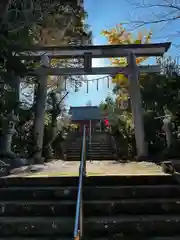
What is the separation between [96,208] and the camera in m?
3.57

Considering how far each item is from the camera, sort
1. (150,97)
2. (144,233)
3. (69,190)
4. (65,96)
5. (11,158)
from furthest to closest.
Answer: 1. (65,96)
2. (150,97)
3. (11,158)
4. (69,190)
5. (144,233)

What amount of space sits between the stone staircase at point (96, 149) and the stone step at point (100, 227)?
8.95 metres

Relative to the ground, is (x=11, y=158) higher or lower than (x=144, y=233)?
higher

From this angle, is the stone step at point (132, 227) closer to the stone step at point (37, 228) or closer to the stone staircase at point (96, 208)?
the stone staircase at point (96, 208)

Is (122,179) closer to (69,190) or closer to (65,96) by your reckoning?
(69,190)

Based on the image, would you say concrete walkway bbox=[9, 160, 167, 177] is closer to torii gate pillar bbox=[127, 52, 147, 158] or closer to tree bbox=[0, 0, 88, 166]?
tree bbox=[0, 0, 88, 166]

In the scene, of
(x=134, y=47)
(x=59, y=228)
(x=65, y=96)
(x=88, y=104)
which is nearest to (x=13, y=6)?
(x=134, y=47)

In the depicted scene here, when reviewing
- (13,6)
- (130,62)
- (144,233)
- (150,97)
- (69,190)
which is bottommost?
(144,233)

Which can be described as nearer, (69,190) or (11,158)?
(69,190)

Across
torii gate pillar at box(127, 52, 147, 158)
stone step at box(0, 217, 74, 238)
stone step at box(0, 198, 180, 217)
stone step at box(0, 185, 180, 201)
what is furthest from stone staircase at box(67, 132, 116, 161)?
stone step at box(0, 217, 74, 238)

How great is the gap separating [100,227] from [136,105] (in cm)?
610

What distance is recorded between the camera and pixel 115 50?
9.05 m

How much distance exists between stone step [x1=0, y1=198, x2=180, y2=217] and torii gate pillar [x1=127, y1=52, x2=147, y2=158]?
5148mm

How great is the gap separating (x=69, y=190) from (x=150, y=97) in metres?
5.71
